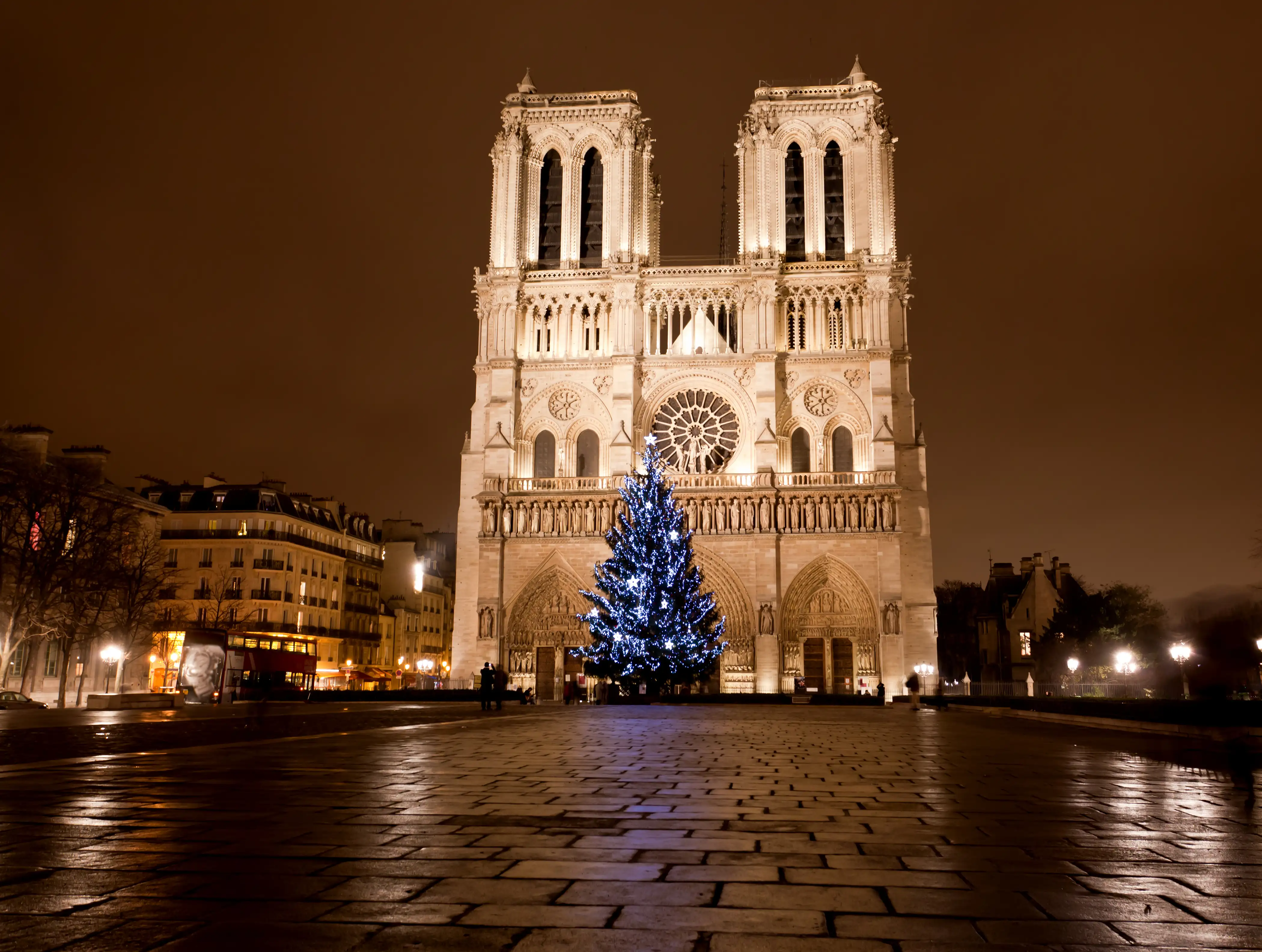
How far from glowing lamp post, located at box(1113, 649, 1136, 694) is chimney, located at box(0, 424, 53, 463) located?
3707 centimetres

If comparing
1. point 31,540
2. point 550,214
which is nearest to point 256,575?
point 31,540

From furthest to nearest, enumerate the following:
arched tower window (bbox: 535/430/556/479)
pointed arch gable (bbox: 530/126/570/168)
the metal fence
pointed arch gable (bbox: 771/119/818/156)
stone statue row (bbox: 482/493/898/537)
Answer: pointed arch gable (bbox: 530/126/570/168) → pointed arch gable (bbox: 771/119/818/156) → arched tower window (bbox: 535/430/556/479) → stone statue row (bbox: 482/493/898/537) → the metal fence

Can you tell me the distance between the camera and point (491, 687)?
92.4ft

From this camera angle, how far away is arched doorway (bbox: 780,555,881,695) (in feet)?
138

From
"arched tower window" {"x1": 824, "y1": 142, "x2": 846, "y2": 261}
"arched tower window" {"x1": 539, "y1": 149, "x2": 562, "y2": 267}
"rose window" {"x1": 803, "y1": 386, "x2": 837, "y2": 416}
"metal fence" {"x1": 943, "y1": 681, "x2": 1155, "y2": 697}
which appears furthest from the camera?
"arched tower window" {"x1": 539, "y1": 149, "x2": 562, "y2": 267}

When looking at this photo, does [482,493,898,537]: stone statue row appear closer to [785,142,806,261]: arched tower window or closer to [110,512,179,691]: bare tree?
[785,142,806,261]: arched tower window

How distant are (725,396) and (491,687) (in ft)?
67.8

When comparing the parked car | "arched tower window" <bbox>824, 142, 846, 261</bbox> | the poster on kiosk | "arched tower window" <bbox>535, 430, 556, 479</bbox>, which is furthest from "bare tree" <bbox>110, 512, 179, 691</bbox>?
"arched tower window" <bbox>824, 142, 846, 261</bbox>

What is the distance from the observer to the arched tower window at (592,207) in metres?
48.5

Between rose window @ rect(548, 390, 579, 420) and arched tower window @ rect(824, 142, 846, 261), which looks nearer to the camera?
rose window @ rect(548, 390, 579, 420)

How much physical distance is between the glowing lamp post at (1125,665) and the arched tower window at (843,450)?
12.3m

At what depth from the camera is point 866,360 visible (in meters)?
44.5

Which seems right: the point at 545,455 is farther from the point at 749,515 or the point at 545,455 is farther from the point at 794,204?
the point at 794,204

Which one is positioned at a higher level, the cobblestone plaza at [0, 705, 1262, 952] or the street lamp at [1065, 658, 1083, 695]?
the street lamp at [1065, 658, 1083, 695]
